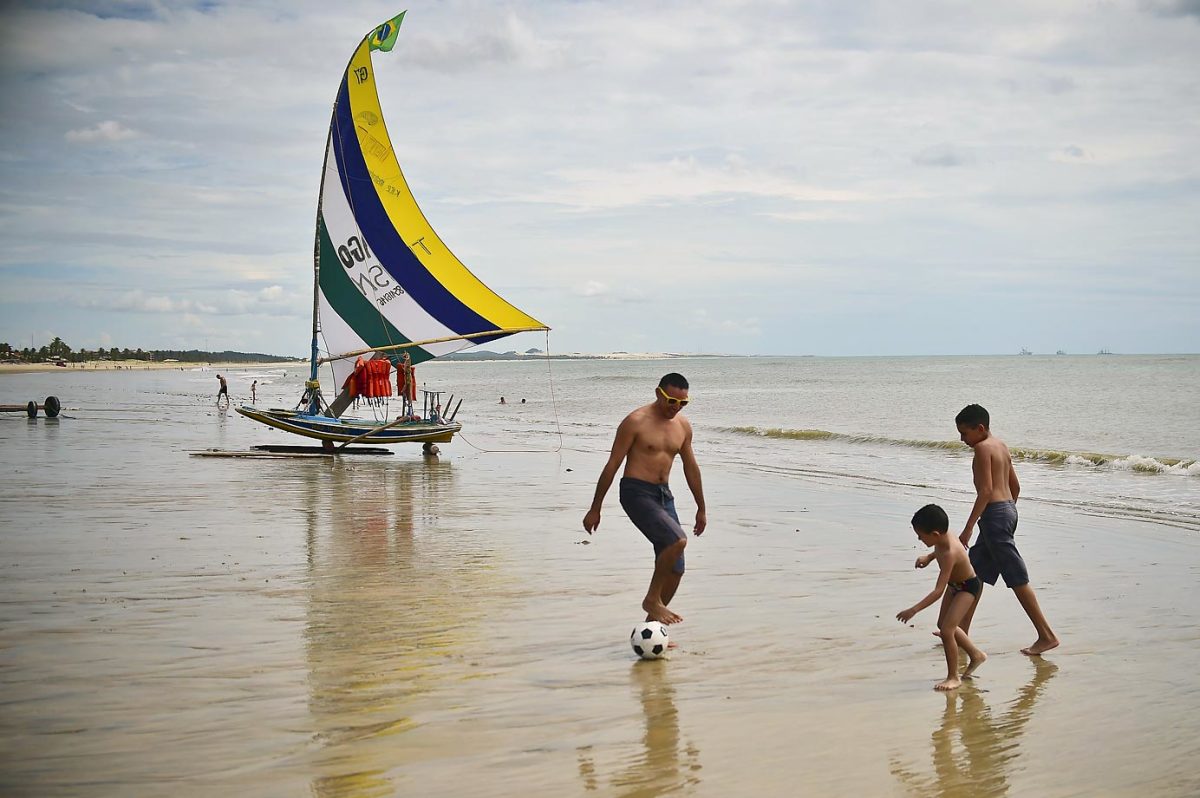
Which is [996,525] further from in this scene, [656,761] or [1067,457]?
[1067,457]

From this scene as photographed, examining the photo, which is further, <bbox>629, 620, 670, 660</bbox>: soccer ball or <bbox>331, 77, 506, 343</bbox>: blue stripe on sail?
<bbox>331, 77, 506, 343</bbox>: blue stripe on sail

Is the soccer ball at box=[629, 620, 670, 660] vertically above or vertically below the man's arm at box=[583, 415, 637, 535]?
below

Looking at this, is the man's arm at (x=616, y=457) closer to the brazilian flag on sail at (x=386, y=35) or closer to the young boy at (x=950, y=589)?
the young boy at (x=950, y=589)

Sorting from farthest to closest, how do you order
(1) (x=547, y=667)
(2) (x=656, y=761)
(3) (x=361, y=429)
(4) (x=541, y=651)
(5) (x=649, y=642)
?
(3) (x=361, y=429) → (4) (x=541, y=651) → (5) (x=649, y=642) → (1) (x=547, y=667) → (2) (x=656, y=761)

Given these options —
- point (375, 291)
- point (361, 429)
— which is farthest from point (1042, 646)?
point (375, 291)

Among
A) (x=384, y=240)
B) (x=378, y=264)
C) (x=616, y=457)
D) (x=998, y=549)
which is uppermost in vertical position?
(x=384, y=240)

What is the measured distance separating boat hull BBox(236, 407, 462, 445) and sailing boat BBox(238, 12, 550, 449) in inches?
0.8

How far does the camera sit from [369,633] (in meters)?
6.61

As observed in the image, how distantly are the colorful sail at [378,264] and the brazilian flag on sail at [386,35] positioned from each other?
0.02m

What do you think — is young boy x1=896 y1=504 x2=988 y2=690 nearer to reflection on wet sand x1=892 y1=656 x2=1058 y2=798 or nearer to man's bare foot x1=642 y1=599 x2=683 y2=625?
reflection on wet sand x1=892 y1=656 x2=1058 y2=798

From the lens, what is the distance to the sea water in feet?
14.8

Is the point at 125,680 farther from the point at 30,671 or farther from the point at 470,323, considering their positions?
the point at 470,323

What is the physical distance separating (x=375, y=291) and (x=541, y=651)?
15733mm

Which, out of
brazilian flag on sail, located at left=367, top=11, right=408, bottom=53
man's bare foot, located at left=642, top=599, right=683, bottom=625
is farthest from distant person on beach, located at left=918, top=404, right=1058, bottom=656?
brazilian flag on sail, located at left=367, top=11, right=408, bottom=53
